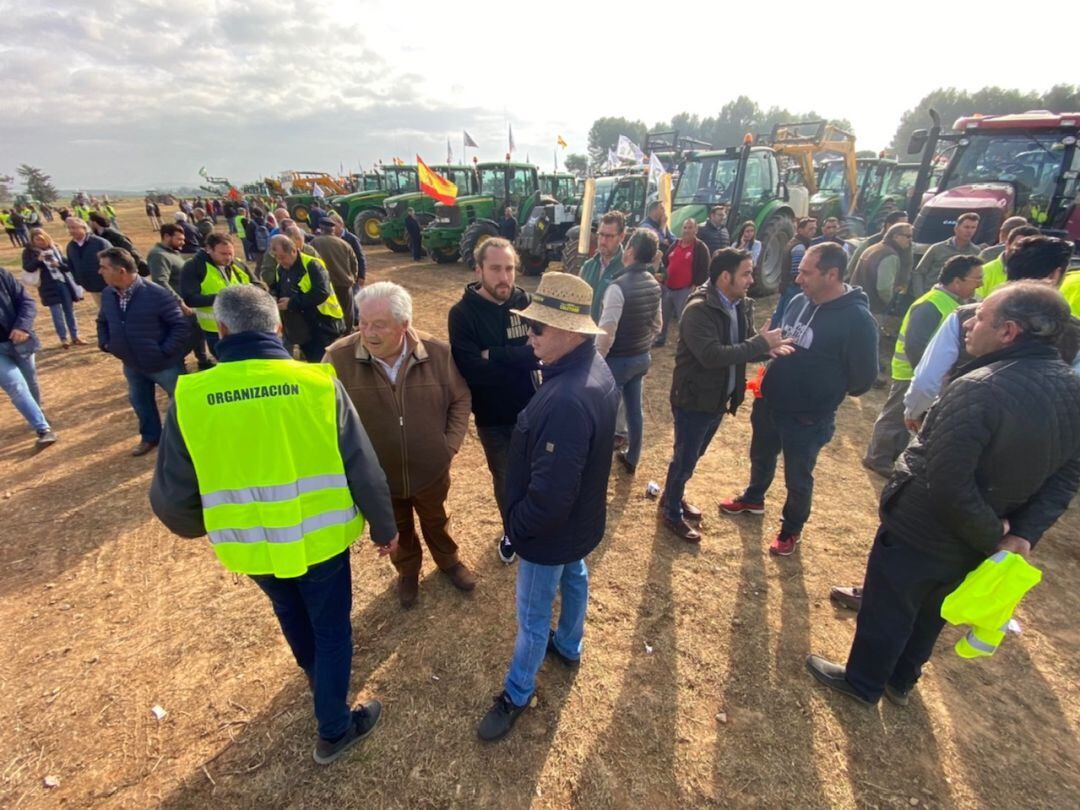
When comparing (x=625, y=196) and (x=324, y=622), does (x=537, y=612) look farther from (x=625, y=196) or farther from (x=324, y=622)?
(x=625, y=196)

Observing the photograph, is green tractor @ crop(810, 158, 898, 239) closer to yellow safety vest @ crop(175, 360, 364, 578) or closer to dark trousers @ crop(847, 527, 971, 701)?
dark trousers @ crop(847, 527, 971, 701)

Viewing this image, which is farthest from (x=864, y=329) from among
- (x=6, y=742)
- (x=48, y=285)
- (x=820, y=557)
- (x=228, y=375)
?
(x=48, y=285)

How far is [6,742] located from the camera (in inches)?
83.6

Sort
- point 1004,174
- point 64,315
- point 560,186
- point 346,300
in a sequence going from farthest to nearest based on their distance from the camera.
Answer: point 560,186
point 1004,174
point 64,315
point 346,300

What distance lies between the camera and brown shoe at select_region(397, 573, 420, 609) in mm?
2802

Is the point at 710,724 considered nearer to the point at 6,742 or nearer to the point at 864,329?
the point at 864,329

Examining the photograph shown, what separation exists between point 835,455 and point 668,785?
11.7 ft

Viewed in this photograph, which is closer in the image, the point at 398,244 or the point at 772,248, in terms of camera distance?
the point at 772,248

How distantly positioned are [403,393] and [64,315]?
26.4 feet

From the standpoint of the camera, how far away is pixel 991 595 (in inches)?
67.1

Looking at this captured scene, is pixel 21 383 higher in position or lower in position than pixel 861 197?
lower

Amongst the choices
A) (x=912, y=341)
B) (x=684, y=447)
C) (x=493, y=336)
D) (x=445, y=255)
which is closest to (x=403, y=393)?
(x=493, y=336)

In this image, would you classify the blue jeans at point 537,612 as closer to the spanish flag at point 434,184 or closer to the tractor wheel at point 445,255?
the spanish flag at point 434,184

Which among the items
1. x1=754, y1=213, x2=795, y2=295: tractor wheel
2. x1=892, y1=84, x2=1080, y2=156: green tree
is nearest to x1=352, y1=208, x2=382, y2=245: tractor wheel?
x1=754, y1=213, x2=795, y2=295: tractor wheel
